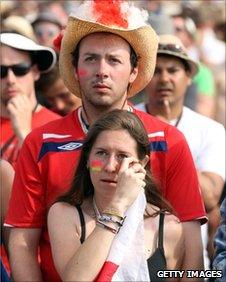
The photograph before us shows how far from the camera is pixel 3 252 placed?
6172mm

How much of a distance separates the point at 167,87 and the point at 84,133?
7.45 ft

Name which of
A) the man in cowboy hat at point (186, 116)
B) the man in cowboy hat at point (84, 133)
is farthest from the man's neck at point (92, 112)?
the man in cowboy hat at point (186, 116)

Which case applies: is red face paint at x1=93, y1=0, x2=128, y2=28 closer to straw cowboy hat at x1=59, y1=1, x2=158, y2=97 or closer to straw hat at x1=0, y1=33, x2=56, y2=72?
straw cowboy hat at x1=59, y1=1, x2=158, y2=97

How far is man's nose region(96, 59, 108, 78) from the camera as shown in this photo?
5.92 metres

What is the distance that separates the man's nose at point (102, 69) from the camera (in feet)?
19.4

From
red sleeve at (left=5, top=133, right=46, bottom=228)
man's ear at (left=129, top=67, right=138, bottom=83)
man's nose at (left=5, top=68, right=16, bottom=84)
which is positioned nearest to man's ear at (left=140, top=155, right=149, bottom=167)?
red sleeve at (left=5, top=133, right=46, bottom=228)

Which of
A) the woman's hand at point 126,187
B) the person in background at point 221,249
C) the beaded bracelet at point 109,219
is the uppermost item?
the woman's hand at point 126,187

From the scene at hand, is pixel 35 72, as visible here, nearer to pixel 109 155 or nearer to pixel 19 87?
pixel 19 87

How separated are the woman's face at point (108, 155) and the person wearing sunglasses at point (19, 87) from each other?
6.77 ft

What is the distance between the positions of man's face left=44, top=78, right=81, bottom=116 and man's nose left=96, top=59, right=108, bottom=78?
94.9 inches

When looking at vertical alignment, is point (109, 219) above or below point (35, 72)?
below

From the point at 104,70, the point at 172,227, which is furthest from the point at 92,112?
the point at 172,227

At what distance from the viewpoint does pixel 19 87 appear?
7.77 m

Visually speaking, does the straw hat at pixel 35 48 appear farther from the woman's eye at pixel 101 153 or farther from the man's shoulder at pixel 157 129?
the woman's eye at pixel 101 153
